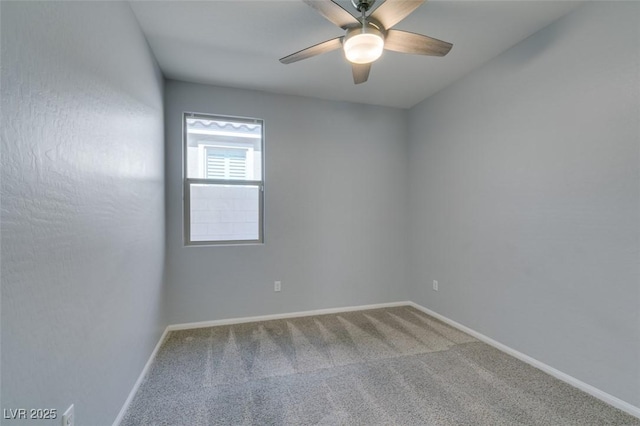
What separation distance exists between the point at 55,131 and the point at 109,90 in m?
0.59

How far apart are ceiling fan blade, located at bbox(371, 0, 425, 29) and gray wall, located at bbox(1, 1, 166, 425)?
144 cm

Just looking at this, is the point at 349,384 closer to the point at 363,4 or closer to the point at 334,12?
the point at 334,12

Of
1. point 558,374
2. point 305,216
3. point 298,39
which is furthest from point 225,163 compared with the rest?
point 558,374

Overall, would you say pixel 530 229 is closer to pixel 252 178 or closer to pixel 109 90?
pixel 252 178

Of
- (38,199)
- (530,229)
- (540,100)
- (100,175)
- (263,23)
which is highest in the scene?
(263,23)

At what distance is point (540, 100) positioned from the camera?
212cm

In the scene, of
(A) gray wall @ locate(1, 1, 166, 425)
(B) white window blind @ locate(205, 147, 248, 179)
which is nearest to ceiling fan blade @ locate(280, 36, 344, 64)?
(A) gray wall @ locate(1, 1, 166, 425)

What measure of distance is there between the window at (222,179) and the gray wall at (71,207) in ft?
3.40

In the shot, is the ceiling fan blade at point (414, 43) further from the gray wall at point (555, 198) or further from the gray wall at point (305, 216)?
the gray wall at point (305, 216)

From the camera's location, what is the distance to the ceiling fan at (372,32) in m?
1.47

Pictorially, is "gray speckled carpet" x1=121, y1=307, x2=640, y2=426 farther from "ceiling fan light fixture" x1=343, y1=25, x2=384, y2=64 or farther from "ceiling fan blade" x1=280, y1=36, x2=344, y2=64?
"ceiling fan blade" x1=280, y1=36, x2=344, y2=64

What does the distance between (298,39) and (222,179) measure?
1630 mm

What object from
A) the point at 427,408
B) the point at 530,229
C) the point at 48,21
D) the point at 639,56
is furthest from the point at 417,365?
the point at 48,21

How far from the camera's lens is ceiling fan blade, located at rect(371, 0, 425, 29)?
56.4 inches
